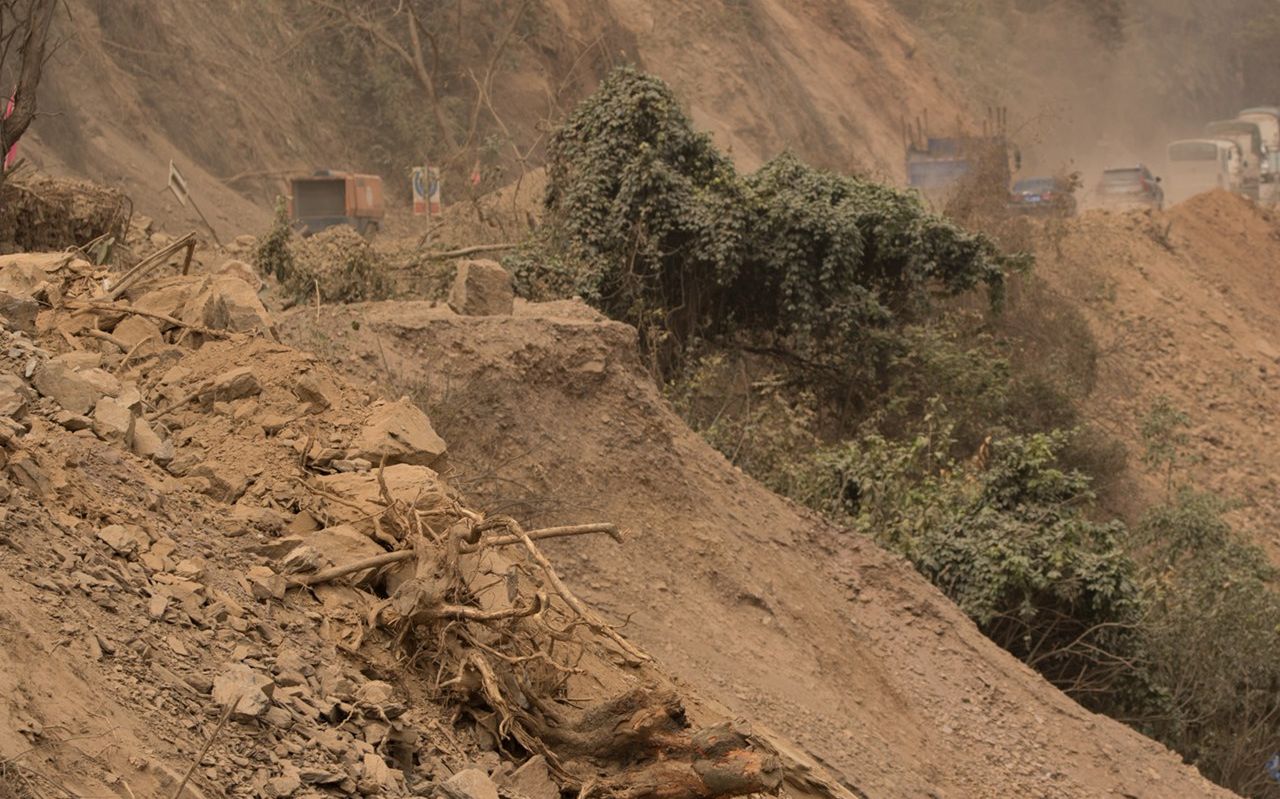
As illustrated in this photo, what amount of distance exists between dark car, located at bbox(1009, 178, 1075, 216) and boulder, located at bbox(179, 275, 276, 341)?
1828cm

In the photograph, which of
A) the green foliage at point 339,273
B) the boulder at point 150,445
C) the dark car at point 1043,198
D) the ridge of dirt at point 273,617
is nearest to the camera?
the ridge of dirt at point 273,617

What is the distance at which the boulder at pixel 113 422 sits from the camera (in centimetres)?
498

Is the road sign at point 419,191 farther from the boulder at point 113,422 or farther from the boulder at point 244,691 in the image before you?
the boulder at point 244,691

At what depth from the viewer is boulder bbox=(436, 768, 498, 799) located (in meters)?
3.88

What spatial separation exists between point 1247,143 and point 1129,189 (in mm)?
9444

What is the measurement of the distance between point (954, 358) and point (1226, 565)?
3.42 meters

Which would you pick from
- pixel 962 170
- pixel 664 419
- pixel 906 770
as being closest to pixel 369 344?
pixel 664 419

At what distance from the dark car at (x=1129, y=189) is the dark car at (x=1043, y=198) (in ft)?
12.3

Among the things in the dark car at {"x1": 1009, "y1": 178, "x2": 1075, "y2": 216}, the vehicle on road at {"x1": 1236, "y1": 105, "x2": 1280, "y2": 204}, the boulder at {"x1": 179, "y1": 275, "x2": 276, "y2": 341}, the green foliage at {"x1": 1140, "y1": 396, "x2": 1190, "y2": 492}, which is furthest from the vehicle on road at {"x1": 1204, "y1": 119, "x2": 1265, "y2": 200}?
the boulder at {"x1": 179, "y1": 275, "x2": 276, "y2": 341}

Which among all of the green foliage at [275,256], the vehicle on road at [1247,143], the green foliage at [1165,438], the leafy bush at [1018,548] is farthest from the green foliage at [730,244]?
the vehicle on road at [1247,143]

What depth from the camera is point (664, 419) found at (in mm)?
9195

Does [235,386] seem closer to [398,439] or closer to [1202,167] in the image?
[398,439]

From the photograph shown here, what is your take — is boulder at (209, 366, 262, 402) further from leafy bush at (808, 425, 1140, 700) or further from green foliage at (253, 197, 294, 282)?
leafy bush at (808, 425, 1140, 700)

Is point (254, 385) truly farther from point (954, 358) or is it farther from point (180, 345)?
point (954, 358)
